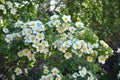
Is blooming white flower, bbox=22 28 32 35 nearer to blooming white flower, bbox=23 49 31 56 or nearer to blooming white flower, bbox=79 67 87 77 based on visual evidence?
blooming white flower, bbox=23 49 31 56

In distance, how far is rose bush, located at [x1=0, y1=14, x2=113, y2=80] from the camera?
11.8 feet

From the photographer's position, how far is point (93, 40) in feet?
12.6

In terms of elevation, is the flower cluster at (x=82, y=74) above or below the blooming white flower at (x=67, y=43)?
below

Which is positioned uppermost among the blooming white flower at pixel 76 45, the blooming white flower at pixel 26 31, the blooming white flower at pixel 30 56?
the blooming white flower at pixel 26 31

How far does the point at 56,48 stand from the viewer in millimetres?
3686

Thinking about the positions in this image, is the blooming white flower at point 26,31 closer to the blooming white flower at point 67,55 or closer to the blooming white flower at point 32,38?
the blooming white flower at point 32,38

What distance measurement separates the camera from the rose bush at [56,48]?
360cm

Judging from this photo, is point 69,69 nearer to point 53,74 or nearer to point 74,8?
point 53,74

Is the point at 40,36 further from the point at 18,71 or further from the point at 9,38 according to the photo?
the point at 18,71

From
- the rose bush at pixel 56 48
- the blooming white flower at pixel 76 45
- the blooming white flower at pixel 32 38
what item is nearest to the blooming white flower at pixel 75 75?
the rose bush at pixel 56 48

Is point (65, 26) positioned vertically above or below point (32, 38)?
above

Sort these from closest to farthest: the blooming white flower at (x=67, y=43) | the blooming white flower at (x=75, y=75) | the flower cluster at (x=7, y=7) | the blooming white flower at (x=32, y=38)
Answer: the blooming white flower at (x=32, y=38) < the blooming white flower at (x=67, y=43) < the blooming white flower at (x=75, y=75) < the flower cluster at (x=7, y=7)

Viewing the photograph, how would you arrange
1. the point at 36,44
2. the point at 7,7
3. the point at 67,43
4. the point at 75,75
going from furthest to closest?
the point at 7,7 → the point at 75,75 → the point at 67,43 → the point at 36,44

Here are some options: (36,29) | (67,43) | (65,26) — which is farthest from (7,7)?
(67,43)
